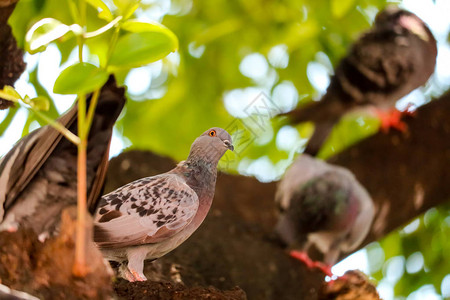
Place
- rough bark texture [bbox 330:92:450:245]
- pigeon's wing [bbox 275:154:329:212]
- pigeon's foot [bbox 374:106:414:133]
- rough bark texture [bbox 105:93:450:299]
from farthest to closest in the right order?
1. pigeon's foot [bbox 374:106:414:133]
2. rough bark texture [bbox 330:92:450:245]
3. pigeon's wing [bbox 275:154:329:212]
4. rough bark texture [bbox 105:93:450:299]

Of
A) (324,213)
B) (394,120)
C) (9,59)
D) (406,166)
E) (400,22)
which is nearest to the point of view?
(9,59)

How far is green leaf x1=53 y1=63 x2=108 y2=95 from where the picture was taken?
102 centimetres

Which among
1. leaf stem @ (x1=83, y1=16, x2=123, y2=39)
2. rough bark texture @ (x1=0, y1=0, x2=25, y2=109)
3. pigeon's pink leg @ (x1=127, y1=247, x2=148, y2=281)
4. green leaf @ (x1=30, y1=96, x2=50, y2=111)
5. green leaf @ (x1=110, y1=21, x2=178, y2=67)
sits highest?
leaf stem @ (x1=83, y1=16, x2=123, y2=39)

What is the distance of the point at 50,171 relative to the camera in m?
1.27

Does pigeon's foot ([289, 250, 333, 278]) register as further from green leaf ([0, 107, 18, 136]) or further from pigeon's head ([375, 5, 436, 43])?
pigeon's head ([375, 5, 436, 43])

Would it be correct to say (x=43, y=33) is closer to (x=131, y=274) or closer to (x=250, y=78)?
(x=131, y=274)

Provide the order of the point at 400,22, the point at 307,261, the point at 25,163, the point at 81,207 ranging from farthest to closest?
the point at 400,22 → the point at 307,261 → the point at 25,163 → the point at 81,207

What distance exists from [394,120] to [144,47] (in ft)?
8.35

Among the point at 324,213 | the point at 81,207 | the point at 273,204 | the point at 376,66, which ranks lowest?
the point at 273,204

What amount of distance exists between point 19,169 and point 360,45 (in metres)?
3.33

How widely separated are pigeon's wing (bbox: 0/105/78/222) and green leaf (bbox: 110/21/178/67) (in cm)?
20

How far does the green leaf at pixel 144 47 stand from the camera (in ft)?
3.57

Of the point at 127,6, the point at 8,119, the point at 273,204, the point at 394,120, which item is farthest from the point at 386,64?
the point at 127,6

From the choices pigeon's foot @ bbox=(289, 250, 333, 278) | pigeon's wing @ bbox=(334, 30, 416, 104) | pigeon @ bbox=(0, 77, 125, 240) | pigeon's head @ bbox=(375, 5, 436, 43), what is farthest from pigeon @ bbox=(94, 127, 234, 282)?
pigeon's head @ bbox=(375, 5, 436, 43)
